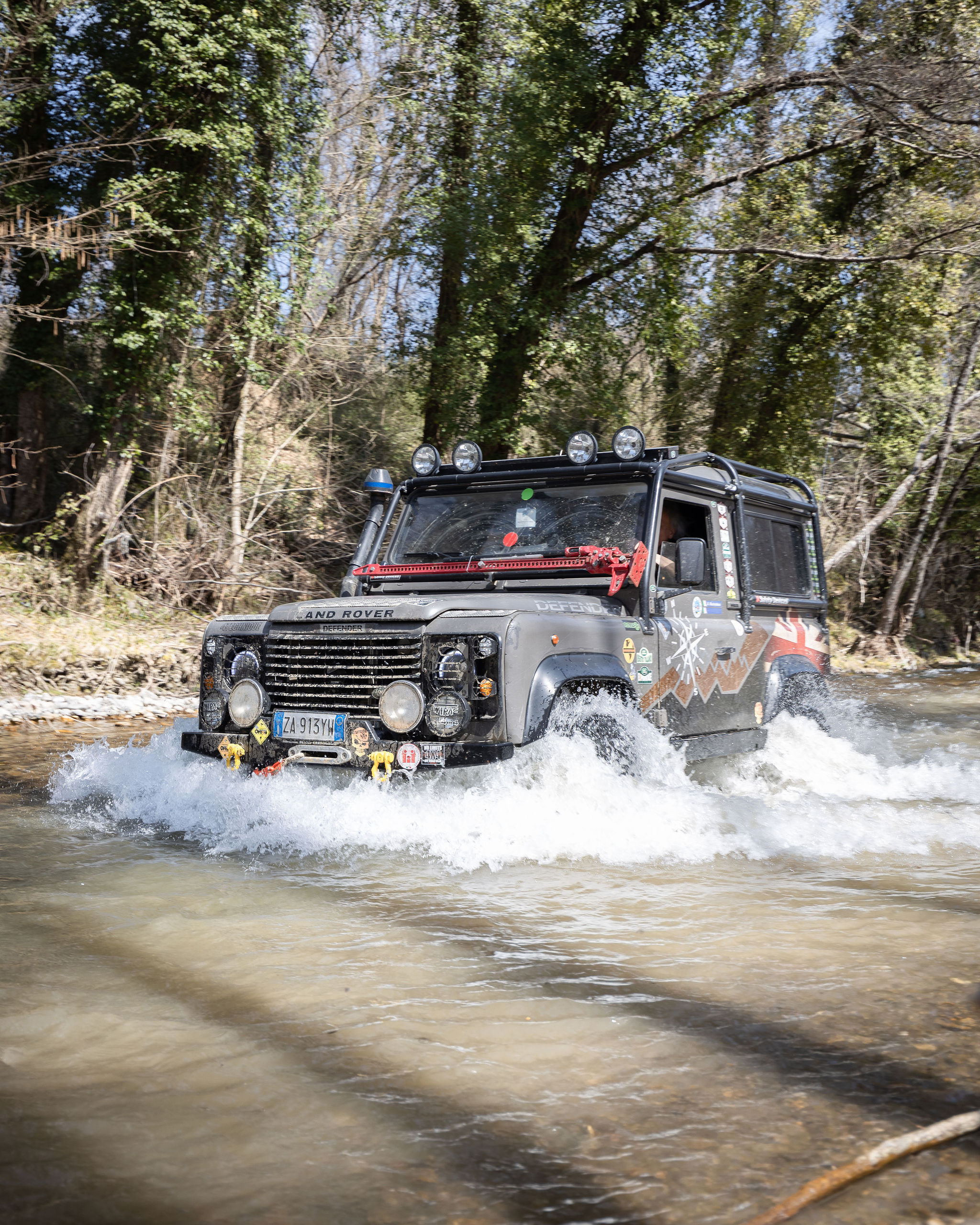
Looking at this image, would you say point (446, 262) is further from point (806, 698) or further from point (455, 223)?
point (806, 698)

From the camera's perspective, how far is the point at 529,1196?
257 cm

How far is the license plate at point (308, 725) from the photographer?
5641 millimetres

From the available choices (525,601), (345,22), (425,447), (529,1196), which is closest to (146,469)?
(345,22)

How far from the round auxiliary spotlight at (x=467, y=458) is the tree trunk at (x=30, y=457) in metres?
12.0

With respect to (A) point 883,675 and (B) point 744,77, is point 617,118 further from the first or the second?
(A) point 883,675

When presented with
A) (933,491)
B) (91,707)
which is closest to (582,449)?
(91,707)

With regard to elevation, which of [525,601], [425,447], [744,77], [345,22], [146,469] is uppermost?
[345,22]

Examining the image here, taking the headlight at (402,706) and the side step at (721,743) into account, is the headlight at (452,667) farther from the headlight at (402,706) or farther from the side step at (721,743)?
the side step at (721,743)

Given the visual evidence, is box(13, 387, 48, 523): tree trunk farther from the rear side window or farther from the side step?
the side step

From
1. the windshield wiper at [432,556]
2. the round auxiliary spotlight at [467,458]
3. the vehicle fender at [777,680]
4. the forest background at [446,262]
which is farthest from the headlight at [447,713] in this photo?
the forest background at [446,262]

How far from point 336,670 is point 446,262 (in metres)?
14.3

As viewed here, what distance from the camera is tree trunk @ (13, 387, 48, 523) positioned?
17078 millimetres

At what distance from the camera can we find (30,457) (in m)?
17.1

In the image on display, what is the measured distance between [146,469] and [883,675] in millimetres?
12581
